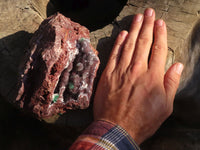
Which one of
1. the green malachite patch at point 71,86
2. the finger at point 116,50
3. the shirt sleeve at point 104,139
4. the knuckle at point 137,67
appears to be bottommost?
the shirt sleeve at point 104,139

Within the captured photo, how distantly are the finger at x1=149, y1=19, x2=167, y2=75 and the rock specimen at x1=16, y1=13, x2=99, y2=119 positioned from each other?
13.5 inches

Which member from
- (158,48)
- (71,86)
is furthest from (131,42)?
(71,86)

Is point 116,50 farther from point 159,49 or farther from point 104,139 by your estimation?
point 104,139

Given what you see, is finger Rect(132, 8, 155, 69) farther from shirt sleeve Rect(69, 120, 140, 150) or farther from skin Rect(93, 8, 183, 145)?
shirt sleeve Rect(69, 120, 140, 150)

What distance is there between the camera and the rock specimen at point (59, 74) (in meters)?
0.99

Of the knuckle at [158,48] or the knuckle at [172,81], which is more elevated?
the knuckle at [158,48]

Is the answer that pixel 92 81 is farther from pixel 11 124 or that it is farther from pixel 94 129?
pixel 11 124

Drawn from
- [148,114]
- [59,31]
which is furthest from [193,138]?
[59,31]

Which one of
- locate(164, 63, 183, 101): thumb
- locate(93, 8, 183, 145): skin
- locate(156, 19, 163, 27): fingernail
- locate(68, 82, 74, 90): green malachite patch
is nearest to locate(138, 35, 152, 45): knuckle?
locate(93, 8, 183, 145): skin

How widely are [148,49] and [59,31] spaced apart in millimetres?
527

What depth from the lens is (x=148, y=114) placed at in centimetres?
101

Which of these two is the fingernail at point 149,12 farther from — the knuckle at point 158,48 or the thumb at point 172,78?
the thumb at point 172,78

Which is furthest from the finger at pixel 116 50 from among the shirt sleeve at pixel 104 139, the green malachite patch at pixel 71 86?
the shirt sleeve at pixel 104 139

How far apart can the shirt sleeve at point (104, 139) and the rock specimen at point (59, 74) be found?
178 millimetres
